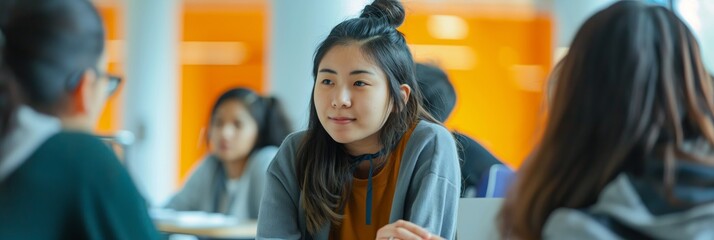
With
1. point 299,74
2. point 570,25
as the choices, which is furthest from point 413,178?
point 570,25

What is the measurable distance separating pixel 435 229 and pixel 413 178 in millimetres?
125

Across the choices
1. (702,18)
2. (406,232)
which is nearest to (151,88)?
(702,18)

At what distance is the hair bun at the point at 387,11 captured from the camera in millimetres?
2240

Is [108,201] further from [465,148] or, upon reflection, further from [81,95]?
[465,148]

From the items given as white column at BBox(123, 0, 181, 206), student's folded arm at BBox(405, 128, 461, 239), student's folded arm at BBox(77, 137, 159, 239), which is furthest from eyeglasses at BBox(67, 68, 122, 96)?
white column at BBox(123, 0, 181, 206)

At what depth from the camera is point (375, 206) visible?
2139mm

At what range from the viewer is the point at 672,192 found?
1.22 meters

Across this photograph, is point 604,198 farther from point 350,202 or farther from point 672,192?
point 350,202

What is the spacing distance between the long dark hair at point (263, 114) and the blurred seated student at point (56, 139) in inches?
115

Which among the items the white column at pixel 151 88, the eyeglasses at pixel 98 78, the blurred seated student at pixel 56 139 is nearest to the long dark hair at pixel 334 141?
the eyeglasses at pixel 98 78

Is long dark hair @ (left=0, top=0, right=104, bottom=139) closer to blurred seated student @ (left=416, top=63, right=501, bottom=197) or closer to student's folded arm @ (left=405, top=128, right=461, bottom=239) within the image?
student's folded arm @ (left=405, top=128, right=461, bottom=239)

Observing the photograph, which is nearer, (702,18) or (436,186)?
(436,186)

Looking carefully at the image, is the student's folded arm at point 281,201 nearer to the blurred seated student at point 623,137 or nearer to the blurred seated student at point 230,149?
the blurred seated student at point 623,137

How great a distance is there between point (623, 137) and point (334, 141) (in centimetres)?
102
